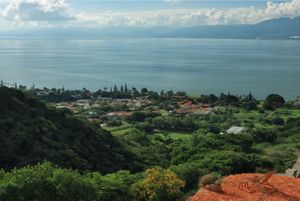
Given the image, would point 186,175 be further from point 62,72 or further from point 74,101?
point 62,72

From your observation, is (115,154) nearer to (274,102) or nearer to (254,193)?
(254,193)

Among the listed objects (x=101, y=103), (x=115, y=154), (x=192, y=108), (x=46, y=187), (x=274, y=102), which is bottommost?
(x=101, y=103)

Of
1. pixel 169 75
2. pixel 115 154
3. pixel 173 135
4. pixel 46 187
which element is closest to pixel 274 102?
pixel 173 135

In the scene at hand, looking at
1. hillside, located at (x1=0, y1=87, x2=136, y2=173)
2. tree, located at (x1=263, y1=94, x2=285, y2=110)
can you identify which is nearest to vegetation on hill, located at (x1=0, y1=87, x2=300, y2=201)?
hillside, located at (x1=0, y1=87, x2=136, y2=173)

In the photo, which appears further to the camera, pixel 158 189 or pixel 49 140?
pixel 49 140

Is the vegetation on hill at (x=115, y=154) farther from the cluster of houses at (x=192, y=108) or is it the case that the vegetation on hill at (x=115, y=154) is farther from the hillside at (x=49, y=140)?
the cluster of houses at (x=192, y=108)

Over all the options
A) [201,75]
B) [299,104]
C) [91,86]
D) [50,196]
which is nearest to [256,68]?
[201,75]

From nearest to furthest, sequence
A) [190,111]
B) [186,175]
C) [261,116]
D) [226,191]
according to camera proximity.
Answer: [226,191] → [186,175] → [261,116] → [190,111]
